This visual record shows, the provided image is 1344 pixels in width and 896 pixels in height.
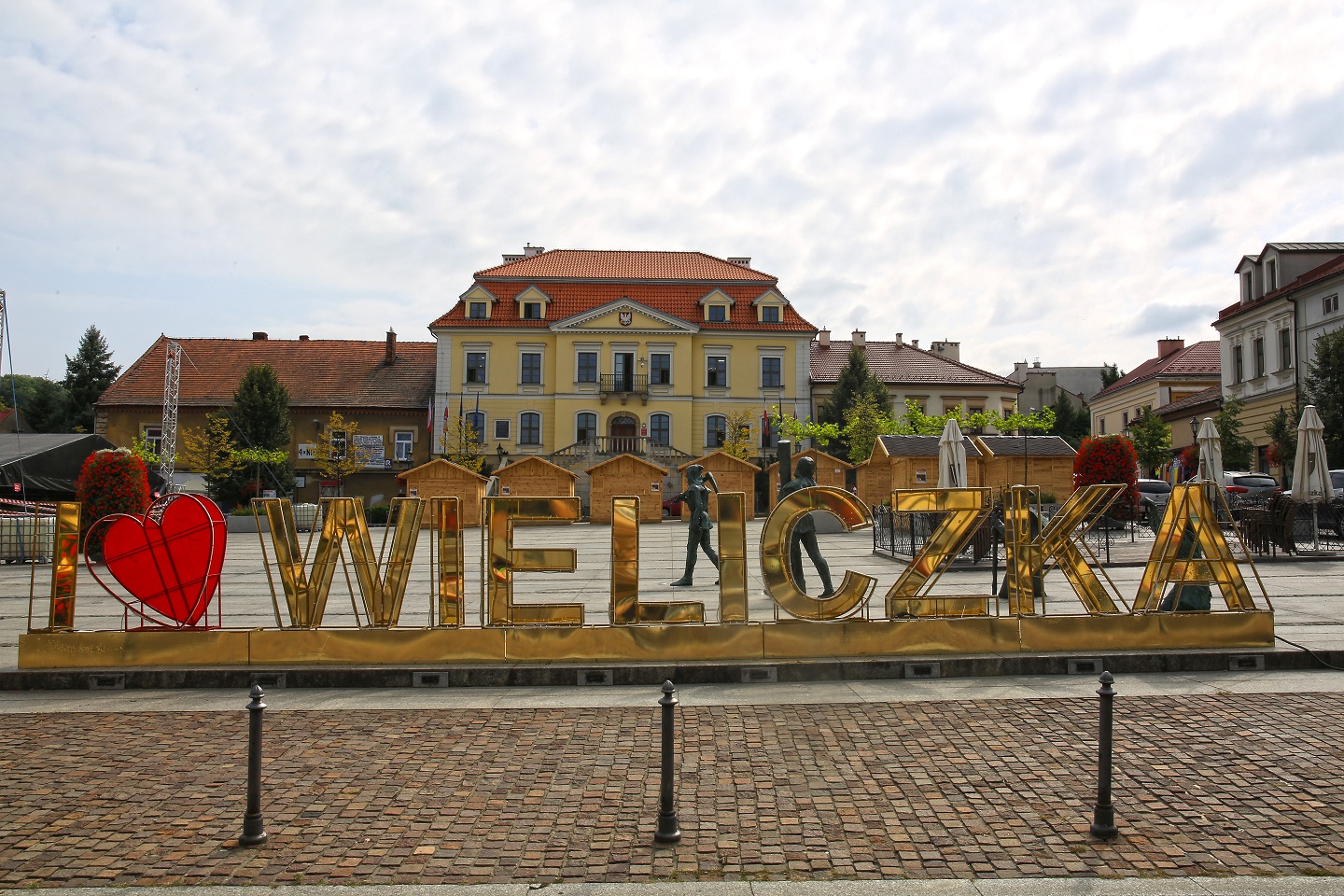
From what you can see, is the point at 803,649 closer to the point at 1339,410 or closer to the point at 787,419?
the point at 1339,410

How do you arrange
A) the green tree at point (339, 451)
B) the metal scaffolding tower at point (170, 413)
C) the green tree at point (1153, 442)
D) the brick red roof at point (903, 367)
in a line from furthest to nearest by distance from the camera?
the brick red roof at point (903, 367) → the green tree at point (339, 451) → the metal scaffolding tower at point (170, 413) → the green tree at point (1153, 442)

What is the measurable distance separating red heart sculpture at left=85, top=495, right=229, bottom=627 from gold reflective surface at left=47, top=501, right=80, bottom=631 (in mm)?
383

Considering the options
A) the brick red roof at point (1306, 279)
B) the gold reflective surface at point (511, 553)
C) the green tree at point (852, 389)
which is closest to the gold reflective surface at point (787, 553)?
the gold reflective surface at point (511, 553)

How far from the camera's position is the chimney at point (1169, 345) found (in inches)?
2466

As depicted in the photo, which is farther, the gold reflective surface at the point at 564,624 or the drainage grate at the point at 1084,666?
the gold reflective surface at the point at 564,624

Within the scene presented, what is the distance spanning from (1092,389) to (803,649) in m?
90.0

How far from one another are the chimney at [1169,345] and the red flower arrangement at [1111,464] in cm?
4268

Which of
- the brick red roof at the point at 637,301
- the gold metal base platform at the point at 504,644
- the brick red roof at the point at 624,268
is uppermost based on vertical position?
the brick red roof at the point at 624,268

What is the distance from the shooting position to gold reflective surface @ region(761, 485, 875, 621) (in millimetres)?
9312

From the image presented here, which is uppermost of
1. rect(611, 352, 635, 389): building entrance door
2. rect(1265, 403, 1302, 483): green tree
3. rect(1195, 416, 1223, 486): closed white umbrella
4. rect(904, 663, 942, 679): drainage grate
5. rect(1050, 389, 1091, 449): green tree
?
rect(611, 352, 635, 389): building entrance door

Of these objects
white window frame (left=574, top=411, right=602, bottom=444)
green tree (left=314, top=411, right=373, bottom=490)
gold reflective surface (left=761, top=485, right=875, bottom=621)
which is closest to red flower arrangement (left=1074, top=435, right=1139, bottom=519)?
gold reflective surface (left=761, top=485, right=875, bottom=621)

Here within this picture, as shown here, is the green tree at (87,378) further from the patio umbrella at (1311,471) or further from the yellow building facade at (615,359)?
the patio umbrella at (1311,471)

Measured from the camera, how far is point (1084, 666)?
9227mm

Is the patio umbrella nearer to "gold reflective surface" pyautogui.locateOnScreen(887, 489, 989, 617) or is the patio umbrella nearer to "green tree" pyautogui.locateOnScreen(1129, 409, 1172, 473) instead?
"gold reflective surface" pyautogui.locateOnScreen(887, 489, 989, 617)
